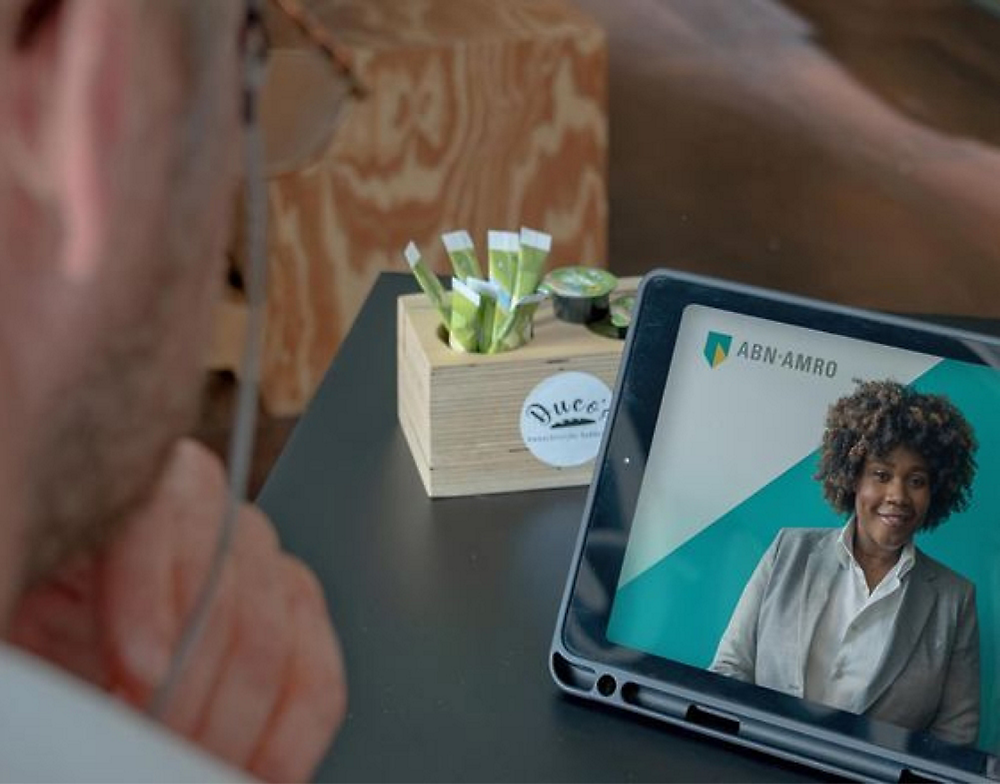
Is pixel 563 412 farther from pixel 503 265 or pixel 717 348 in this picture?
pixel 717 348

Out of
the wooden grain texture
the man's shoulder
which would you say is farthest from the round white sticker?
the wooden grain texture

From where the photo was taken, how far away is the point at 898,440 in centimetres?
85

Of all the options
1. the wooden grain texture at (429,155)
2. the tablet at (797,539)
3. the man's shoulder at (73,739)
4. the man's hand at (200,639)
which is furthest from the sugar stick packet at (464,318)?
the wooden grain texture at (429,155)

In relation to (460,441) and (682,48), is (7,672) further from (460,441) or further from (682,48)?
(682,48)

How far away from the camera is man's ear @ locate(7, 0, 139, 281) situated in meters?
0.36

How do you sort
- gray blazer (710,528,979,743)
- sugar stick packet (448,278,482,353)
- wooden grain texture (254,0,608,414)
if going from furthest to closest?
wooden grain texture (254,0,608,414)
sugar stick packet (448,278,482,353)
gray blazer (710,528,979,743)

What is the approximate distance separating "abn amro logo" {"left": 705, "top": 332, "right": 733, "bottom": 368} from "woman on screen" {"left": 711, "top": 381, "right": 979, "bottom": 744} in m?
0.07

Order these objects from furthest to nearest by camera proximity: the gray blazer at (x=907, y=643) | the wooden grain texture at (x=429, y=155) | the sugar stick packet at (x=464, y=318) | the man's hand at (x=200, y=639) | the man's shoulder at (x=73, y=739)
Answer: the wooden grain texture at (x=429, y=155) → the sugar stick packet at (x=464, y=318) → the gray blazer at (x=907, y=643) → the man's hand at (x=200, y=639) → the man's shoulder at (x=73, y=739)

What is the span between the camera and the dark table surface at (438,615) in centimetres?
88

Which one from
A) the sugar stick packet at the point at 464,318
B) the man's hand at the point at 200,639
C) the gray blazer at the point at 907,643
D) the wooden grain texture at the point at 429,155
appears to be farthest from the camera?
the wooden grain texture at the point at 429,155

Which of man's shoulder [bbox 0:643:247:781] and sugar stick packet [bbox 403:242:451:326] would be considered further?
sugar stick packet [bbox 403:242:451:326]

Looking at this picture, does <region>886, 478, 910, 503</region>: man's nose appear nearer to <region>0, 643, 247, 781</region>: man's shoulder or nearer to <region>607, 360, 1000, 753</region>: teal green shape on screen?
<region>607, 360, 1000, 753</region>: teal green shape on screen

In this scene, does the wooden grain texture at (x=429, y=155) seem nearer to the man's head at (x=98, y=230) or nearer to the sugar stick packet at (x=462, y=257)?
the sugar stick packet at (x=462, y=257)

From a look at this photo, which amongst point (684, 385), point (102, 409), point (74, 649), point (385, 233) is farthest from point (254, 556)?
point (385, 233)
